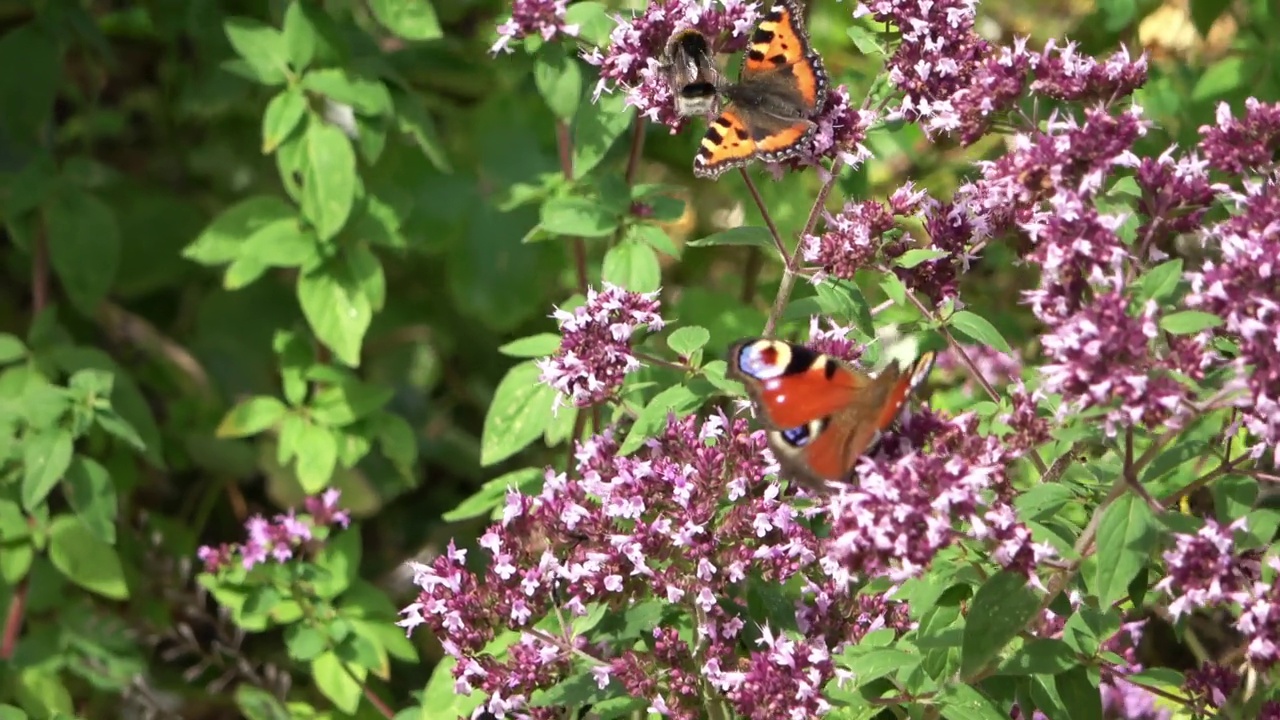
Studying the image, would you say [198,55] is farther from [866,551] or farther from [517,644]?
[866,551]

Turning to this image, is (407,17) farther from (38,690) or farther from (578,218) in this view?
(38,690)

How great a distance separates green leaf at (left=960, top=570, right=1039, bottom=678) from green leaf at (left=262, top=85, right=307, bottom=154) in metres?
2.10

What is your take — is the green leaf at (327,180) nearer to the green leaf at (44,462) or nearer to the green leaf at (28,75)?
the green leaf at (44,462)

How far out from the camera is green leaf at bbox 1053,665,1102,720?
7.77ft

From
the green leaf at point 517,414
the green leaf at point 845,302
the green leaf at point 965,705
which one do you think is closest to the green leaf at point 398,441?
the green leaf at point 517,414

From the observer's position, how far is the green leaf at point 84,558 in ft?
11.7

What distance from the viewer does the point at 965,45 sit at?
2553mm

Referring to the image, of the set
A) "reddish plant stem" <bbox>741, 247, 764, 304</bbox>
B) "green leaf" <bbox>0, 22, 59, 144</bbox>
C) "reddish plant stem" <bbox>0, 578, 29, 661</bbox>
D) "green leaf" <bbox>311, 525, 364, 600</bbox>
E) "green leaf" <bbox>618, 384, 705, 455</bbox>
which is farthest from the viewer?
"reddish plant stem" <bbox>741, 247, 764, 304</bbox>

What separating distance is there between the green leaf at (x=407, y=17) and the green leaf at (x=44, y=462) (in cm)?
125

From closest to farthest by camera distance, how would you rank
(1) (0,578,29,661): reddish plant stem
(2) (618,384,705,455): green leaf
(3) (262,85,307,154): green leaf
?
(2) (618,384,705,455): green leaf, (3) (262,85,307,154): green leaf, (1) (0,578,29,661): reddish plant stem

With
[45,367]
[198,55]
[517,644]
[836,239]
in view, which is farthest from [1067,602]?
[198,55]

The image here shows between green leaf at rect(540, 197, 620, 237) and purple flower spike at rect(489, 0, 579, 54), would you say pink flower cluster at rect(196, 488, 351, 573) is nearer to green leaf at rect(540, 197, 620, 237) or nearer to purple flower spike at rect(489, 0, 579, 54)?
green leaf at rect(540, 197, 620, 237)

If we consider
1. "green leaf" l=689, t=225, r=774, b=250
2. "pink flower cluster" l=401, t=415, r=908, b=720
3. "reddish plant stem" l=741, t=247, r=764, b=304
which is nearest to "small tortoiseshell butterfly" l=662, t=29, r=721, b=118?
"green leaf" l=689, t=225, r=774, b=250

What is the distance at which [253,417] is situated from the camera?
12.1ft
